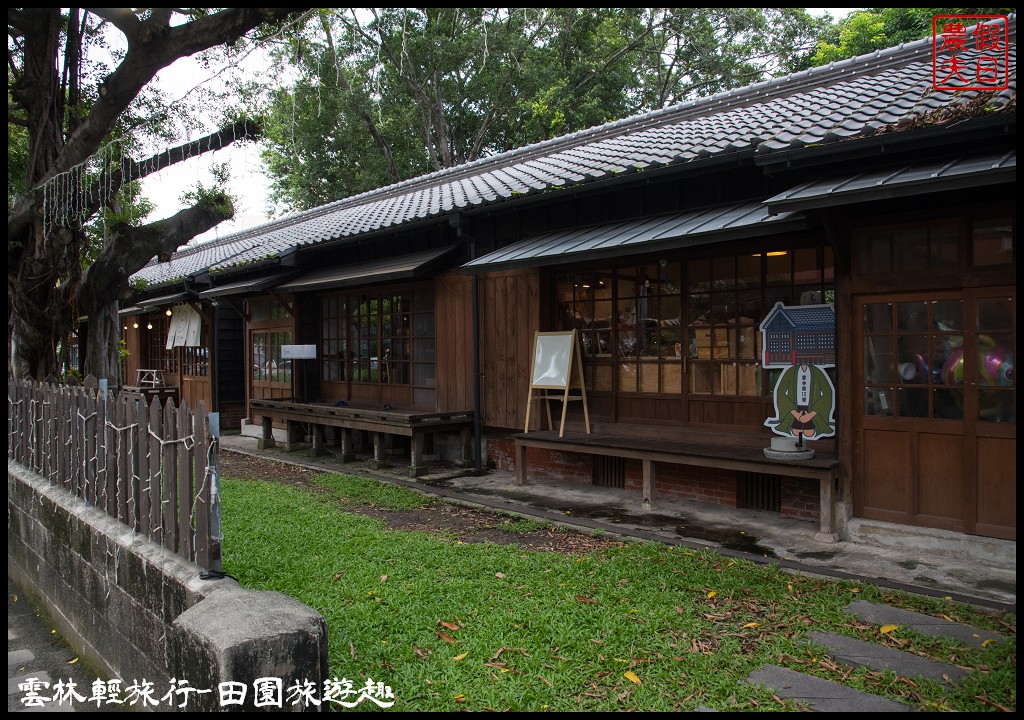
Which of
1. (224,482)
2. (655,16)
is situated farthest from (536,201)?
(655,16)

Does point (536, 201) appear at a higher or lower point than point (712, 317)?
higher

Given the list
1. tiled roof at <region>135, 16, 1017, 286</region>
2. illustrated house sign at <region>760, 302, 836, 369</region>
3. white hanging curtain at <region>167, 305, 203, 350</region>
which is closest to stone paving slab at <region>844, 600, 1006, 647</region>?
illustrated house sign at <region>760, 302, 836, 369</region>

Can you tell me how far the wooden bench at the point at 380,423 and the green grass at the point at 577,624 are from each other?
2960 millimetres

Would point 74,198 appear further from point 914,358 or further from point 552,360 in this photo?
point 914,358

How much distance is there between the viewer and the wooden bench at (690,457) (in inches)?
225

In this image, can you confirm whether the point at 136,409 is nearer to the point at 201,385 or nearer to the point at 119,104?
the point at 119,104

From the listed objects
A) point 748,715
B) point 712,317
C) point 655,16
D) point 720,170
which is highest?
point 655,16

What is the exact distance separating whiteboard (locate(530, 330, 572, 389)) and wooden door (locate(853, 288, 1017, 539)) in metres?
3.24

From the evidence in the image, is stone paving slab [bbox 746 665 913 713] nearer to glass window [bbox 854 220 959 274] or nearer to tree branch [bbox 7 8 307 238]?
glass window [bbox 854 220 959 274]

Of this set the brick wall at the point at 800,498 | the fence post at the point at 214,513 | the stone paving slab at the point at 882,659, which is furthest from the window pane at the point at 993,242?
the fence post at the point at 214,513

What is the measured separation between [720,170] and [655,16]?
18127 millimetres

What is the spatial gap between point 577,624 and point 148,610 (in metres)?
2.42

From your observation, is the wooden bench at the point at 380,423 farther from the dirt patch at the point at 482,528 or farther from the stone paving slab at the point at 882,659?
the stone paving slab at the point at 882,659

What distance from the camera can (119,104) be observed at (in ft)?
18.6
